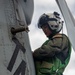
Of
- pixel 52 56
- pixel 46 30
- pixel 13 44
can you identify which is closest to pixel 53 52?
pixel 52 56

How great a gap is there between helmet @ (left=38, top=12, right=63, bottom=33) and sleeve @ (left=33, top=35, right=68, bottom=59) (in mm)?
343

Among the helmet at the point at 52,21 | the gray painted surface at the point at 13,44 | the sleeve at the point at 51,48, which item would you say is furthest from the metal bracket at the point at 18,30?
the helmet at the point at 52,21

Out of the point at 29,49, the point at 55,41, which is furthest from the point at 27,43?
the point at 55,41

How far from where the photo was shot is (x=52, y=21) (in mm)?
8750

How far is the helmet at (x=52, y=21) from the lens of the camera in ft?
28.7

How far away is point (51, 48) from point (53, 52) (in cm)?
11

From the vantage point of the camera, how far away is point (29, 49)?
27.2 feet

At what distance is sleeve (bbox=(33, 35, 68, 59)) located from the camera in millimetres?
8219

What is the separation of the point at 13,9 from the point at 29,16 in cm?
89

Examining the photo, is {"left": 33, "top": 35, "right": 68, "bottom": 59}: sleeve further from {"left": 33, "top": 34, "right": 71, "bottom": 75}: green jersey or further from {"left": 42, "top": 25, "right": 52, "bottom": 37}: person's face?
{"left": 42, "top": 25, "right": 52, "bottom": 37}: person's face

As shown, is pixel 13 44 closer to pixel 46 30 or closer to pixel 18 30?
pixel 18 30

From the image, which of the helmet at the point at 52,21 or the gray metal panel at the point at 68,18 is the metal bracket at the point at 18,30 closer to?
the gray metal panel at the point at 68,18

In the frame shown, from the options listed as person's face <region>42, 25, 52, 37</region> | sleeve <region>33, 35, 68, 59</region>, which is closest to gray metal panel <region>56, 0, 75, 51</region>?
sleeve <region>33, 35, 68, 59</region>

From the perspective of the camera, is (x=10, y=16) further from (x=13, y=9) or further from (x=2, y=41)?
(x=2, y=41)
